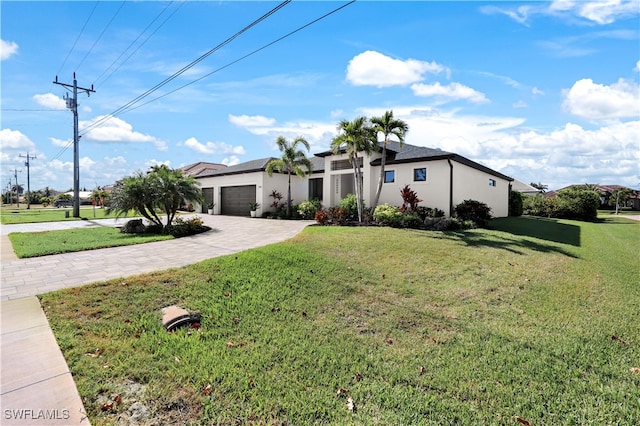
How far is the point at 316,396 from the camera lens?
2.74m

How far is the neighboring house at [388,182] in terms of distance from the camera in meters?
15.0

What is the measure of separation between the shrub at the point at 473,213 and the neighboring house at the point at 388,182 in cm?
47

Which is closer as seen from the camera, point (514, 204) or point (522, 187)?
point (514, 204)

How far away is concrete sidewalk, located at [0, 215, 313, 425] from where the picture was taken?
2506 mm

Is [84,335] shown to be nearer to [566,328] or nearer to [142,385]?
[142,385]

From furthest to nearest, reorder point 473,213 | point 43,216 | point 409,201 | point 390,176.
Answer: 1. point 43,216
2. point 390,176
3. point 473,213
4. point 409,201

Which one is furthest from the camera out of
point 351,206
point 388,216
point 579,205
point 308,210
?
point 579,205

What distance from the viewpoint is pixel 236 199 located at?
23.0 m

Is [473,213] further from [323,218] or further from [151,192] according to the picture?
[151,192]

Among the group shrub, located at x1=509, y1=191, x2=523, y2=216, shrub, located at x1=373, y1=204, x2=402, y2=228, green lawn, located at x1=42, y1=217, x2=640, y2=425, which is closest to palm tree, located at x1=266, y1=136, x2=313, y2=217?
shrub, located at x1=373, y1=204, x2=402, y2=228

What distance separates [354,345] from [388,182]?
13994mm

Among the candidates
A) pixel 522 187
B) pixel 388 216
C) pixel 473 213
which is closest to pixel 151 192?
pixel 388 216

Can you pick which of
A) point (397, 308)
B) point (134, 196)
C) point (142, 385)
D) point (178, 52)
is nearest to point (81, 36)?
point (178, 52)

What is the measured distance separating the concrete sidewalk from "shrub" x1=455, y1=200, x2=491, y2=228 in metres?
10.5
